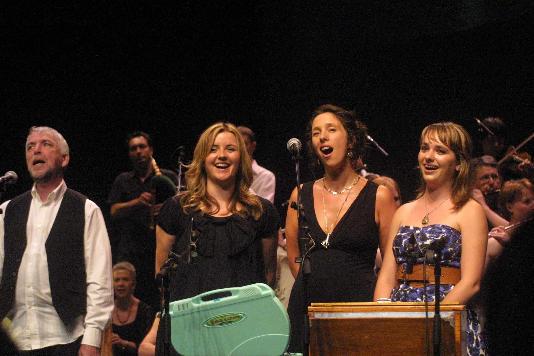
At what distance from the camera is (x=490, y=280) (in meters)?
4.23

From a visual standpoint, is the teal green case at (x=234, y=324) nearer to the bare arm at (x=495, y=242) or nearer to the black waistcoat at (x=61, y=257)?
the black waistcoat at (x=61, y=257)

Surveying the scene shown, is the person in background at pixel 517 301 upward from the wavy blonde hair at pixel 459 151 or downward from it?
downward

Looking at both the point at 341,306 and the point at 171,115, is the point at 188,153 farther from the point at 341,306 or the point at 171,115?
the point at 341,306

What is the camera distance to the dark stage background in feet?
26.3

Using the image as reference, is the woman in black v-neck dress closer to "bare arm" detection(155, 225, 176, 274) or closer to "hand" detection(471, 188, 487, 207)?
"bare arm" detection(155, 225, 176, 274)

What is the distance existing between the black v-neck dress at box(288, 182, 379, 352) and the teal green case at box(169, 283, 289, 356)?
76 centimetres

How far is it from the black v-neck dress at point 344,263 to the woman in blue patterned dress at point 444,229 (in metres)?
0.22

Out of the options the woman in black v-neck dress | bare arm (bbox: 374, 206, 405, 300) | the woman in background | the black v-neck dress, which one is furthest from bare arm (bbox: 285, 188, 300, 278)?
bare arm (bbox: 374, 206, 405, 300)

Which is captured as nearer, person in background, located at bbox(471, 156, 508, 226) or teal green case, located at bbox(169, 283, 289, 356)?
teal green case, located at bbox(169, 283, 289, 356)

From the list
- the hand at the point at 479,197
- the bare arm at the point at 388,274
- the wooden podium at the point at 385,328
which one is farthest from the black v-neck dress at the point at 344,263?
the hand at the point at 479,197

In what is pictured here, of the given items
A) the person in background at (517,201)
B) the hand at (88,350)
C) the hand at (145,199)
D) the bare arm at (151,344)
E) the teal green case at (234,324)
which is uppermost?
the hand at (145,199)

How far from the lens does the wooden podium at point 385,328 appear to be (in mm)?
3604

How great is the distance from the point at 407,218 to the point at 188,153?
4.81 metres

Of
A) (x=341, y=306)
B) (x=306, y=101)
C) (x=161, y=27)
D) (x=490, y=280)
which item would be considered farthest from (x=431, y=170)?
(x=161, y=27)
